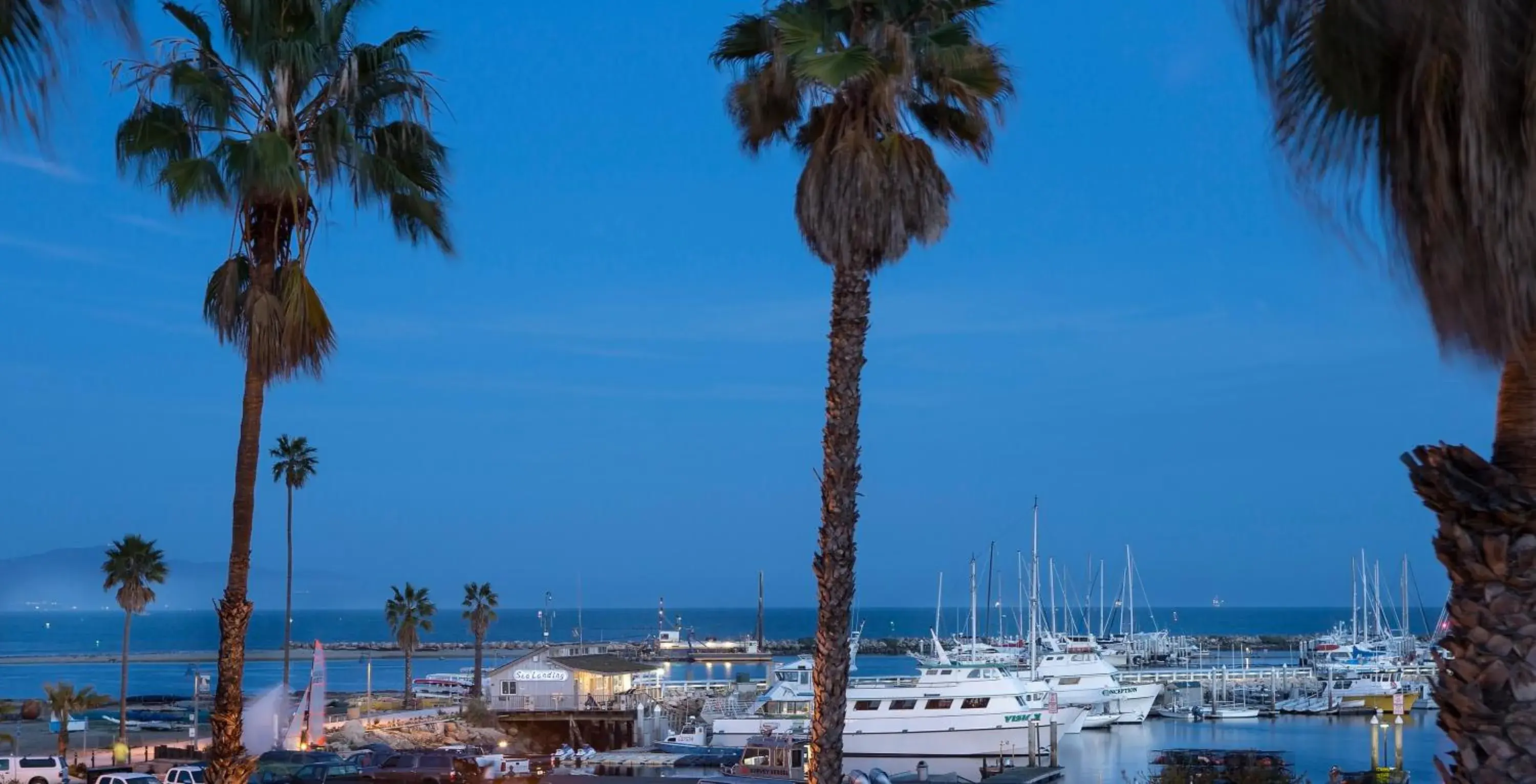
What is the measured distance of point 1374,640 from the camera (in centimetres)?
12319

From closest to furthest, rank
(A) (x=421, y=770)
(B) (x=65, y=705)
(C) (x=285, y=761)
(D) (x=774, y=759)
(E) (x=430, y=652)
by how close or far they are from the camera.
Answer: (A) (x=421, y=770)
(C) (x=285, y=761)
(D) (x=774, y=759)
(B) (x=65, y=705)
(E) (x=430, y=652)

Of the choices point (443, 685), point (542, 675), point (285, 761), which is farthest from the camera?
point (443, 685)

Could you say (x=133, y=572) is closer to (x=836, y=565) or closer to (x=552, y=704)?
(x=552, y=704)

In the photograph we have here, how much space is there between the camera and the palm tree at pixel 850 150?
16.0 metres

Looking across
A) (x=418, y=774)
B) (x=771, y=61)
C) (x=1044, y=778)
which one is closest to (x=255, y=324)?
(x=771, y=61)

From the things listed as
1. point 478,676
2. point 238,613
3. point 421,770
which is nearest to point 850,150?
point 238,613

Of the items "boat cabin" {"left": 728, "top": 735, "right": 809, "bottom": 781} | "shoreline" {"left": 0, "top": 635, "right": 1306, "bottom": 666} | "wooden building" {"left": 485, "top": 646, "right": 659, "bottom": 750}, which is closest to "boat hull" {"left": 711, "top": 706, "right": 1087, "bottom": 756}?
"wooden building" {"left": 485, "top": 646, "right": 659, "bottom": 750}

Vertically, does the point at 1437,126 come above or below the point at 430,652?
above

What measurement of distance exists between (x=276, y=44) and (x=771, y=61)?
6.03m

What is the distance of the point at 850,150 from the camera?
55.5 ft

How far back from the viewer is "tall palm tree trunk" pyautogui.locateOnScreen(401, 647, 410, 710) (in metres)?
69.7

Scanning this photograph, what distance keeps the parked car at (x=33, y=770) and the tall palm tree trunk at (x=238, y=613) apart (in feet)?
85.4

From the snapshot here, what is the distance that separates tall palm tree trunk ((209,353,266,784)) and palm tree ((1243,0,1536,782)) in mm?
10412

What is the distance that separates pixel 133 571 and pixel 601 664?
69.5 ft
